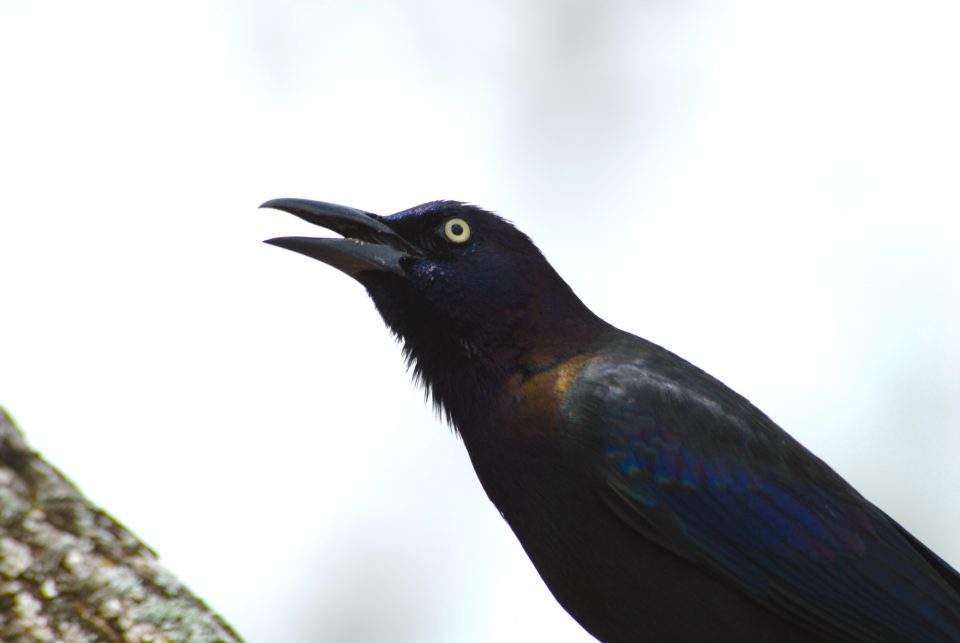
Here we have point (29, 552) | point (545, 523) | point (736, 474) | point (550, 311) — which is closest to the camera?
point (29, 552)

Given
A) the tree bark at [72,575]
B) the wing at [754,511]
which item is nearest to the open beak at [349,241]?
the wing at [754,511]

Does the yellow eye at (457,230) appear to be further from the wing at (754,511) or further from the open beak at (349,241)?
the wing at (754,511)

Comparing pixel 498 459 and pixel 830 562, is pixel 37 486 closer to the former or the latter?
pixel 498 459

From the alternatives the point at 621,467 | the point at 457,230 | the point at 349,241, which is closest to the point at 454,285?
the point at 457,230

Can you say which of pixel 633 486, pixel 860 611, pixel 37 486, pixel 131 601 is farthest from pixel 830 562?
pixel 37 486

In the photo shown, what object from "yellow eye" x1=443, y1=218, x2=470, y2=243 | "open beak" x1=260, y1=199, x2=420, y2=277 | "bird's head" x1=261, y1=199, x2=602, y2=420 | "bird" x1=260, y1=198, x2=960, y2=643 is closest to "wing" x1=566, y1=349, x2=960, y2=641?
"bird" x1=260, y1=198, x2=960, y2=643

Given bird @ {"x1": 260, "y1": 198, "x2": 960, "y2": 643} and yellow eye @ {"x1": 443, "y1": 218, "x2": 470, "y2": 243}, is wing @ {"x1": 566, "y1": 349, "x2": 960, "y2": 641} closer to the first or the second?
bird @ {"x1": 260, "y1": 198, "x2": 960, "y2": 643}

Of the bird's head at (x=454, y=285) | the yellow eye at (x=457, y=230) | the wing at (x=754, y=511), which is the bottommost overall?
the wing at (x=754, y=511)

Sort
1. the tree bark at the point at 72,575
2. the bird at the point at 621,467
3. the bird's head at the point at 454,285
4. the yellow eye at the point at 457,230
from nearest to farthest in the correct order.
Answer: the tree bark at the point at 72,575 < the bird at the point at 621,467 < the bird's head at the point at 454,285 < the yellow eye at the point at 457,230
